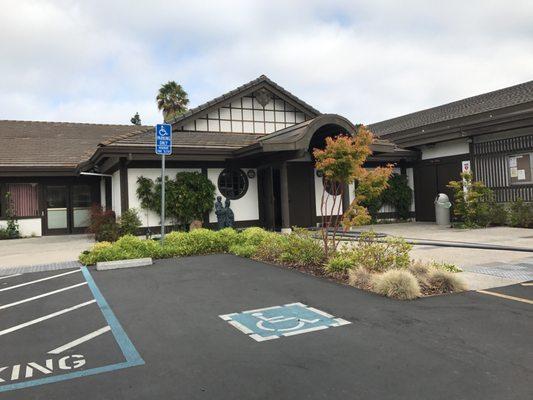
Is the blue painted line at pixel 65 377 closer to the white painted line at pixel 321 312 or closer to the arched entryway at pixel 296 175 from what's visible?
the white painted line at pixel 321 312

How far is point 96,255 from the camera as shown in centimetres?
999

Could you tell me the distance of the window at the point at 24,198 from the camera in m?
19.2

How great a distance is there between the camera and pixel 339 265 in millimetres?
7730

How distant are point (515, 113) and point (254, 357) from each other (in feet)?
46.9

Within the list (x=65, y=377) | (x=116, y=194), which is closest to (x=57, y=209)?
(x=116, y=194)

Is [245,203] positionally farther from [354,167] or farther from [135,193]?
[354,167]

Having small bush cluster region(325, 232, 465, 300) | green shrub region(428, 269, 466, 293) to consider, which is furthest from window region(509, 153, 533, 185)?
green shrub region(428, 269, 466, 293)

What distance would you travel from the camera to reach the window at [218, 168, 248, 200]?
16.9 meters

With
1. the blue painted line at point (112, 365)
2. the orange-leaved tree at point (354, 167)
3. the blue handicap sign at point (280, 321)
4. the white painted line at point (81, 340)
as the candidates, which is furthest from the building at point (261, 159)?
the white painted line at point (81, 340)

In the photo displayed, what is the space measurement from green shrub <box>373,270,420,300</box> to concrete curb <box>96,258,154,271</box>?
542 cm

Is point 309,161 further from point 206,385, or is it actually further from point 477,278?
point 206,385

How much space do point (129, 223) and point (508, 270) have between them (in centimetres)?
1136

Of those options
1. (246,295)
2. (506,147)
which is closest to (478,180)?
(506,147)

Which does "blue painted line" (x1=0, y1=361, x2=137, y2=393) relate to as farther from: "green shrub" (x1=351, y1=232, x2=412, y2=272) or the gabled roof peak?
the gabled roof peak
